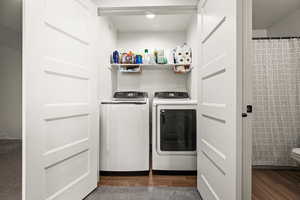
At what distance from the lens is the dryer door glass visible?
226cm

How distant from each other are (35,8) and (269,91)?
2.62 m

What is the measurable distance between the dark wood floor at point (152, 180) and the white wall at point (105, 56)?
0.97m

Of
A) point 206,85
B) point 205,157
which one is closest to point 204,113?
point 206,85

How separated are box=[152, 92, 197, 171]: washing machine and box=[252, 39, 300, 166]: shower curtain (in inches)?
34.9

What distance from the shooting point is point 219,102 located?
4.12 feet

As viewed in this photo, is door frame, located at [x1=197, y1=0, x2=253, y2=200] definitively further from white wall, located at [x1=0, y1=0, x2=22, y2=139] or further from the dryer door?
white wall, located at [x1=0, y1=0, x2=22, y2=139]

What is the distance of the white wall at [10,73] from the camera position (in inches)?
121

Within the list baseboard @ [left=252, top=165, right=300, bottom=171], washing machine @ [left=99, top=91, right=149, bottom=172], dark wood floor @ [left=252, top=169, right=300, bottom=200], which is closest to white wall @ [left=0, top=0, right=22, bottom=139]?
washing machine @ [left=99, top=91, right=149, bottom=172]

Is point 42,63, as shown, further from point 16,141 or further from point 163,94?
point 16,141

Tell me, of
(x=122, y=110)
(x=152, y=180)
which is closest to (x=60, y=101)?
(x=122, y=110)

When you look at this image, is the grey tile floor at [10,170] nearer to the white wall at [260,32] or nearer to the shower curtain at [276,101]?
the shower curtain at [276,101]

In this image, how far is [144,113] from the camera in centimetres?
225

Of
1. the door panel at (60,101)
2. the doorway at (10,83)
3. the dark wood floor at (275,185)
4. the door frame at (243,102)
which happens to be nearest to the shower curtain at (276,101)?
the dark wood floor at (275,185)

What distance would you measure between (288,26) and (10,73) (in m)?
4.82
